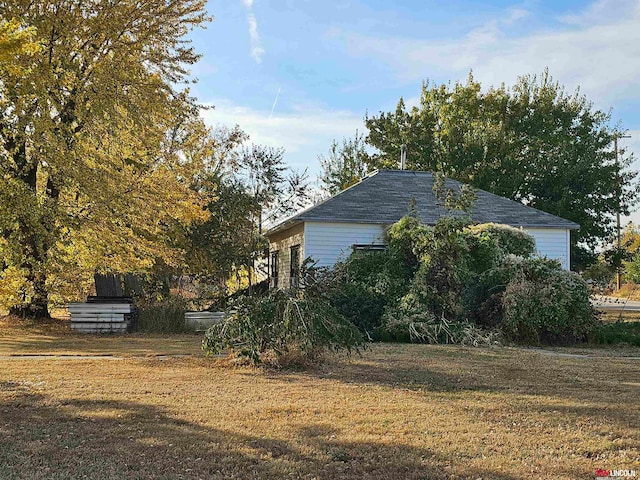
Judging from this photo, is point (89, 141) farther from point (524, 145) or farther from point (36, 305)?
point (524, 145)

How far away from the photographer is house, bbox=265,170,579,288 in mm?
17906

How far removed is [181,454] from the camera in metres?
4.65

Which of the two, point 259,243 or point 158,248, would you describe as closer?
point 158,248

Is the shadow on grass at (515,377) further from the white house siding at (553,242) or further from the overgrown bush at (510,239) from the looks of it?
the white house siding at (553,242)

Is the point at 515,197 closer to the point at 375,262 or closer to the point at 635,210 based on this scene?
the point at 635,210

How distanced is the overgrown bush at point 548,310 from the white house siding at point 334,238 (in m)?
5.30

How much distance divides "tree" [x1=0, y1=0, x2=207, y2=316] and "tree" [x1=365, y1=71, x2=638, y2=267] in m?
17.9

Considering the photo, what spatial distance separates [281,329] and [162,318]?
26.8 ft

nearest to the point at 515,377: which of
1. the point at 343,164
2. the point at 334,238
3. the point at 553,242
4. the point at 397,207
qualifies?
the point at 334,238

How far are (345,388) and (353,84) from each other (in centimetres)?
979

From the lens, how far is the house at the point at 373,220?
58.7ft

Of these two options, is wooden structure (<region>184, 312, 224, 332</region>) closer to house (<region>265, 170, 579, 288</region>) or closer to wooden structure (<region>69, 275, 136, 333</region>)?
wooden structure (<region>69, 275, 136, 333</region>)

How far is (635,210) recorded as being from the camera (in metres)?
30.7

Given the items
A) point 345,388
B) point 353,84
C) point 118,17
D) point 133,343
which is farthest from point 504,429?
point 118,17
